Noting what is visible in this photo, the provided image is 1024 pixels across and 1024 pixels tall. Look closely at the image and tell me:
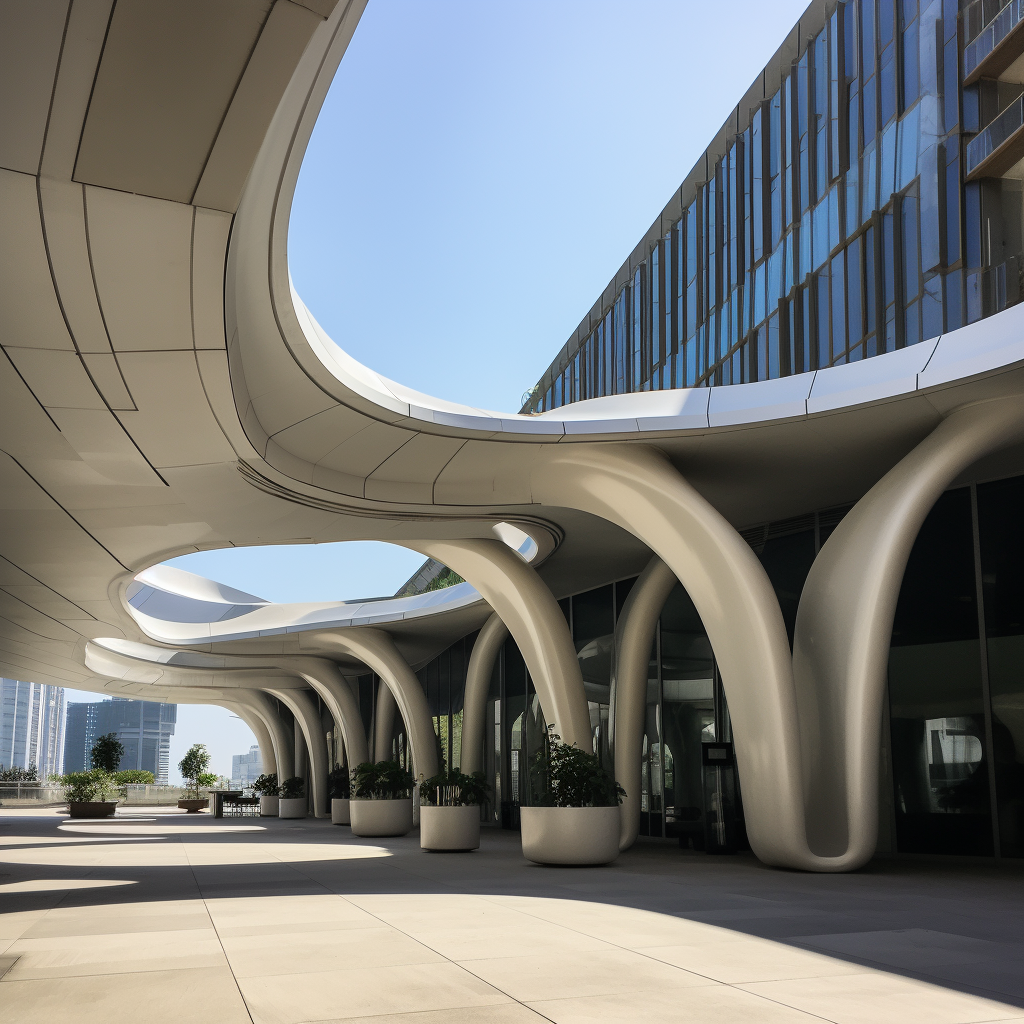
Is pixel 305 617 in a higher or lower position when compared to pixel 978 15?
lower

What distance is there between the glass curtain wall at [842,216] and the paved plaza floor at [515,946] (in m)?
14.8

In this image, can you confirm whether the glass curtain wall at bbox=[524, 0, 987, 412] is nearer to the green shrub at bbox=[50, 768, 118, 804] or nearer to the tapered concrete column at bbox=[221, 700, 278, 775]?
the green shrub at bbox=[50, 768, 118, 804]

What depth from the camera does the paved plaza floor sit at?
5559 millimetres

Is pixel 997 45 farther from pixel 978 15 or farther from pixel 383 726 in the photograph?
pixel 383 726

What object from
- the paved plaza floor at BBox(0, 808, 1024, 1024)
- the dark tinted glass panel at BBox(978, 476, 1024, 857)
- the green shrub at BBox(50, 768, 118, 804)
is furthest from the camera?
the green shrub at BBox(50, 768, 118, 804)

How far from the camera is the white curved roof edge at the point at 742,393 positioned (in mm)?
12008

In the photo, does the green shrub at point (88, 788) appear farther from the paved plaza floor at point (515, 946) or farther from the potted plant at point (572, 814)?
the potted plant at point (572, 814)

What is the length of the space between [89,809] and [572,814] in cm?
2746

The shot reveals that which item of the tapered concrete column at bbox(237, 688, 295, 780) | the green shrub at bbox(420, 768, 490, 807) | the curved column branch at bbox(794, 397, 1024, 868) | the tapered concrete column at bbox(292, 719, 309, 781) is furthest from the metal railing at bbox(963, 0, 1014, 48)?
the tapered concrete column at bbox(237, 688, 295, 780)

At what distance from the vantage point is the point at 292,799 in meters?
39.2

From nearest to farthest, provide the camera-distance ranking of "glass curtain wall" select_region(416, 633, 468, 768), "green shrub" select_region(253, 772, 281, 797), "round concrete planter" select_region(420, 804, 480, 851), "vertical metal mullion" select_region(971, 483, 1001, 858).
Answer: "vertical metal mullion" select_region(971, 483, 1001, 858) < "round concrete planter" select_region(420, 804, 480, 851) < "glass curtain wall" select_region(416, 633, 468, 768) < "green shrub" select_region(253, 772, 281, 797)

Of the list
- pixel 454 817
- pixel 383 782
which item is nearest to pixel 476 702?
pixel 383 782

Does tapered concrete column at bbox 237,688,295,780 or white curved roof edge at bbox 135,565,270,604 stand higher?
white curved roof edge at bbox 135,565,270,604

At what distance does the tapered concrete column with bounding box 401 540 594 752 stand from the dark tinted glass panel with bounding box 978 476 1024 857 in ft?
22.3
